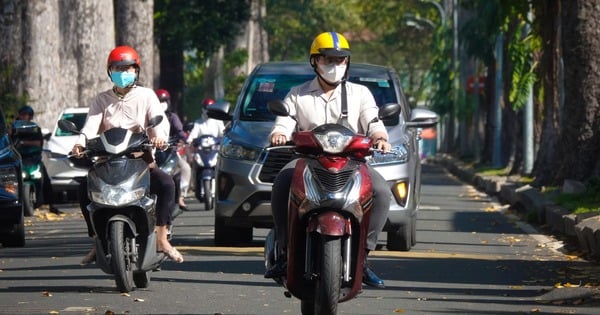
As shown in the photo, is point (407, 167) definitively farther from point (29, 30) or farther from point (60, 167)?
point (29, 30)

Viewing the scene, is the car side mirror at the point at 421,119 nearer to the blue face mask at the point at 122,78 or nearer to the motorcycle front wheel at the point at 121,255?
the blue face mask at the point at 122,78

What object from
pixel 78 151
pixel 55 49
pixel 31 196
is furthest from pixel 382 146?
pixel 55 49

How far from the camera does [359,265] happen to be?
363 inches

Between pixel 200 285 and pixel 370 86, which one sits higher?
pixel 370 86

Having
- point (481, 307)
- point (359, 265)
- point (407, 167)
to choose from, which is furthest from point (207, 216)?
point (359, 265)

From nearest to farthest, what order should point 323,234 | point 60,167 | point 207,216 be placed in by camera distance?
point 323,234
point 207,216
point 60,167

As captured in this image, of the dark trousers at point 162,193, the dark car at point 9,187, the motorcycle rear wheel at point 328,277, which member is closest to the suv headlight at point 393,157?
the dark car at point 9,187

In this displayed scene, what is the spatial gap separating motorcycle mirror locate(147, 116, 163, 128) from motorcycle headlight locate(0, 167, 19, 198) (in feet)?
14.5

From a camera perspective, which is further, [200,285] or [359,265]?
[200,285]

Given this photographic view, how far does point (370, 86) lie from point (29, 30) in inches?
575

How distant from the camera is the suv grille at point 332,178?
9.16 metres

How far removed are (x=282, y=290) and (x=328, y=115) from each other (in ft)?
7.35

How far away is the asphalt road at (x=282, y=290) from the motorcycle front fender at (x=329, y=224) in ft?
5.05

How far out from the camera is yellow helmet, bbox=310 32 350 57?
985 centimetres
